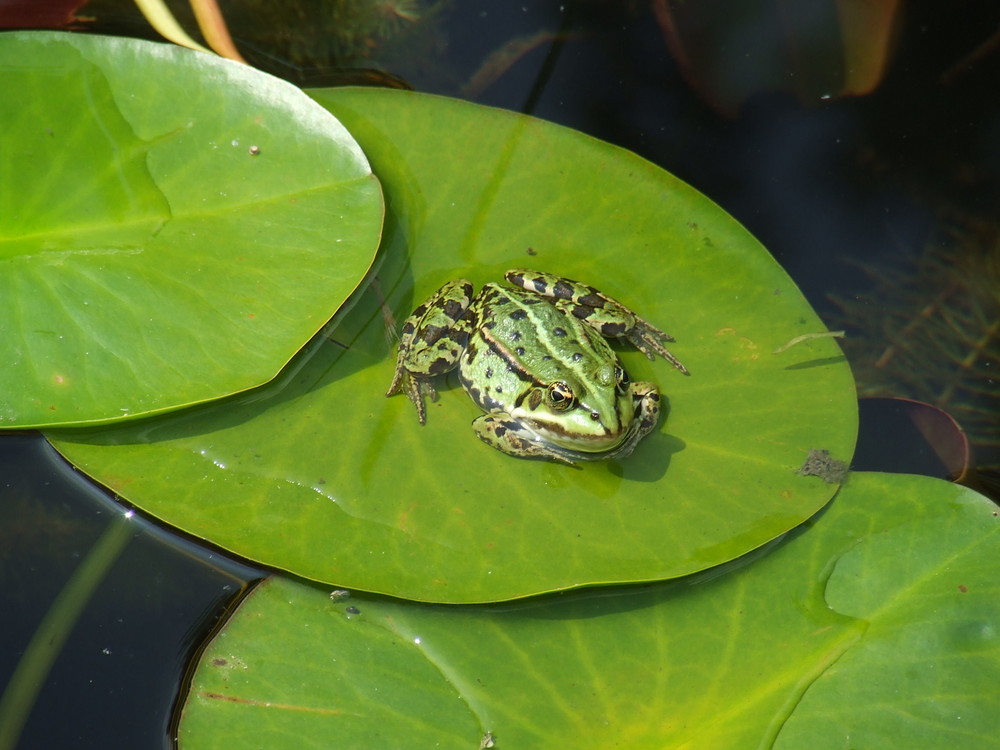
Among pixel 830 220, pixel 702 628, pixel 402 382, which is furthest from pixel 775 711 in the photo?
pixel 830 220

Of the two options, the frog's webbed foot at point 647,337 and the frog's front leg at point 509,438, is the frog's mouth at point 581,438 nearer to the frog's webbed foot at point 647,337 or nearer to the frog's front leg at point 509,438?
the frog's front leg at point 509,438

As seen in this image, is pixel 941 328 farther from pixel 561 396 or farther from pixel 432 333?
pixel 432 333

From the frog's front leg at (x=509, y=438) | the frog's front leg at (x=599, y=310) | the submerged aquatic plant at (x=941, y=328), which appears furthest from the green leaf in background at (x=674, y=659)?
the submerged aquatic plant at (x=941, y=328)

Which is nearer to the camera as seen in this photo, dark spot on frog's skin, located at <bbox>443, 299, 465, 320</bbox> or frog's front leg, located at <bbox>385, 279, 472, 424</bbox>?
frog's front leg, located at <bbox>385, 279, 472, 424</bbox>

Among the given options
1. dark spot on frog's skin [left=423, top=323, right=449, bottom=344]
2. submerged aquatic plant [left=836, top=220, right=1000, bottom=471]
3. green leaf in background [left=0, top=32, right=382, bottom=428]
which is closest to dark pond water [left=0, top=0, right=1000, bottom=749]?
submerged aquatic plant [left=836, top=220, right=1000, bottom=471]

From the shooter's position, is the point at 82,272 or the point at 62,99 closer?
the point at 82,272

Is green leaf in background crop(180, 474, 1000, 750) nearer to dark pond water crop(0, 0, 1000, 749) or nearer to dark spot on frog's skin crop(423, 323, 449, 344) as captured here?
dark pond water crop(0, 0, 1000, 749)

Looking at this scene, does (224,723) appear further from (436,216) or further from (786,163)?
(786,163)
